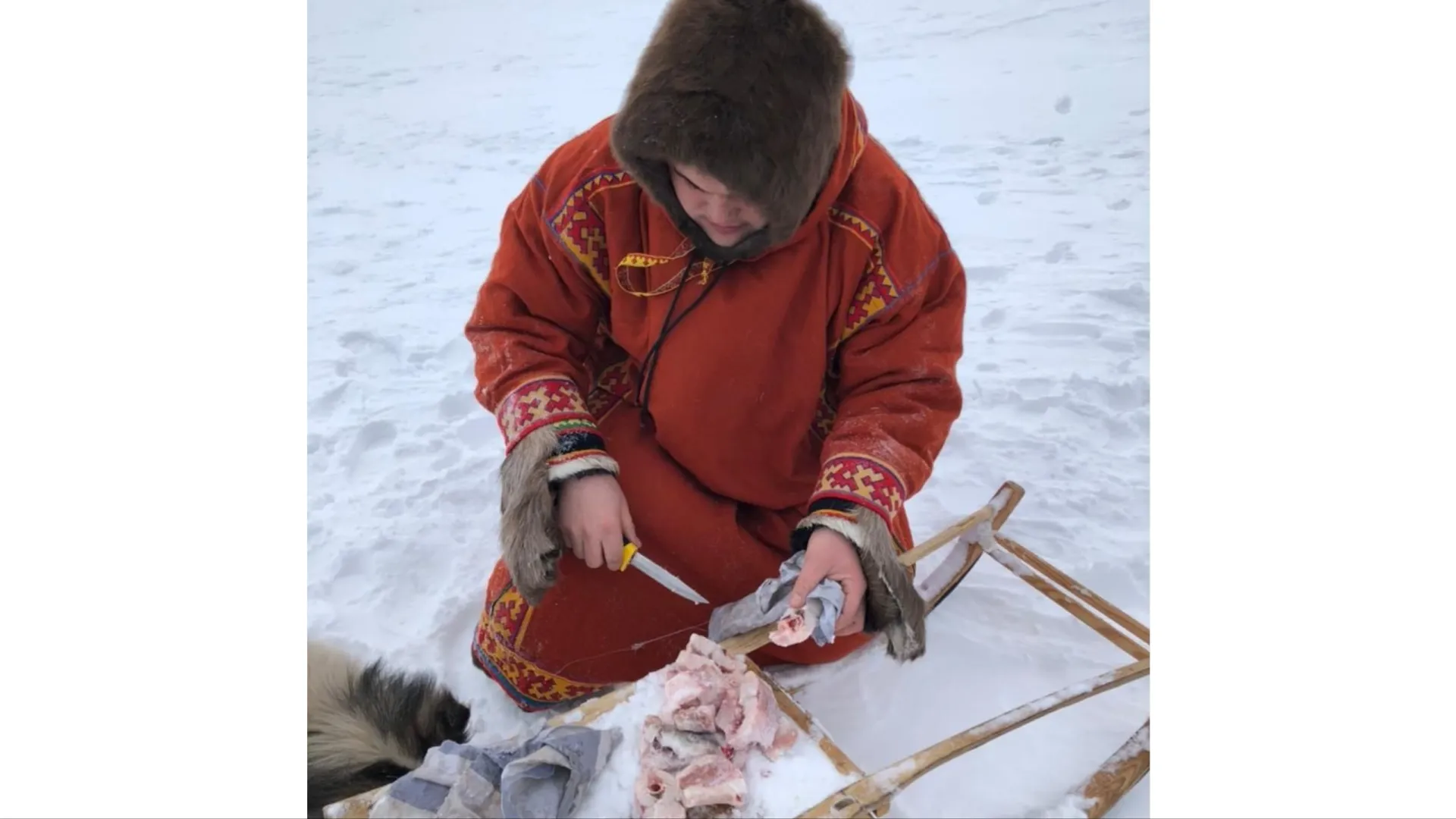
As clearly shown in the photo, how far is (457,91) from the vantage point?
184 centimetres

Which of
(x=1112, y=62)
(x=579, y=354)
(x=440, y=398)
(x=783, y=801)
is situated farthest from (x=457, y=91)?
(x=783, y=801)

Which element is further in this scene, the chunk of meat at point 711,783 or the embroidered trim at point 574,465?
the embroidered trim at point 574,465

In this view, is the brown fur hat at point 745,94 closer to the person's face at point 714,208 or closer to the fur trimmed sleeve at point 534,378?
the person's face at point 714,208

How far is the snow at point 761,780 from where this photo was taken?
823 mm

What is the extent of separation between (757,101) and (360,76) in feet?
3.34

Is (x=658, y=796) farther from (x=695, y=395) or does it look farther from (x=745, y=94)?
(x=745, y=94)

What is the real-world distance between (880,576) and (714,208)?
38 cm

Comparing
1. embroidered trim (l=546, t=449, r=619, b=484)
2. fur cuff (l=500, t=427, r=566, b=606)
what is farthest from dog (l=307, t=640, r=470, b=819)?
embroidered trim (l=546, t=449, r=619, b=484)

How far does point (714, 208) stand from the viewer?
0.79 meters

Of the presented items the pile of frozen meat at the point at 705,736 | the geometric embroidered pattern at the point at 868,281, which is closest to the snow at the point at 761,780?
the pile of frozen meat at the point at 705,736

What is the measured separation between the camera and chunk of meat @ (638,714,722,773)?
0.84 meters

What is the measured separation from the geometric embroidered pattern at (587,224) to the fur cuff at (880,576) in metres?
0.32
